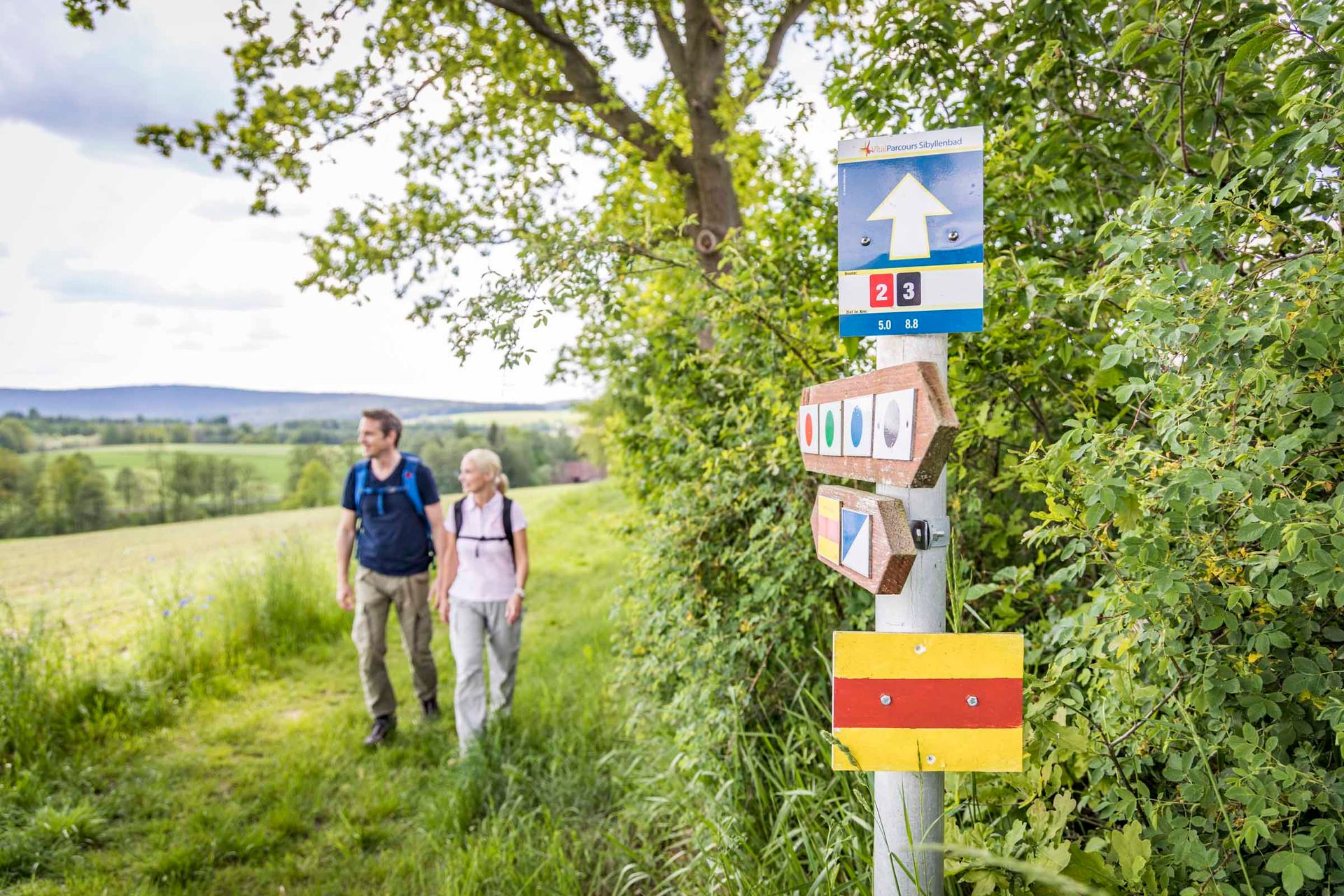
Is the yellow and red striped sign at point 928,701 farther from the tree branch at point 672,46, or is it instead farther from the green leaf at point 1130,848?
the tree branch at point 672,46

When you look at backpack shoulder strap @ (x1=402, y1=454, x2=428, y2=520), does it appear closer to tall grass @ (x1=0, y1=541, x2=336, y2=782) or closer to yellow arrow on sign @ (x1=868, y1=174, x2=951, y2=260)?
tall grass @ (x1=0, y1=541, x2=336, y2=782)

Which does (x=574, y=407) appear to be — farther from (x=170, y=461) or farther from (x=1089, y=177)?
(x=170, y=461)

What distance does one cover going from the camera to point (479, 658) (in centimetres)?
455

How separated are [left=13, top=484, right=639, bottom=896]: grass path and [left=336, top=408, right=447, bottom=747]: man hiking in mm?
540

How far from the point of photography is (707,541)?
3.17 meters

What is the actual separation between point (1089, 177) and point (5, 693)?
6.28m

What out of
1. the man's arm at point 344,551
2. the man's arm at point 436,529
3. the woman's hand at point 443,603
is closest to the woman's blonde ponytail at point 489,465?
the man's arm at point 436,529

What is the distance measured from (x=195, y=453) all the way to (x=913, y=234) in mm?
24236

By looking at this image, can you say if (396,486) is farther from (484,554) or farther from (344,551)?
(484,554)

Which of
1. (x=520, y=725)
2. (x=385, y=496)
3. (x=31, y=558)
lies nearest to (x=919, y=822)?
(x=520, y=725)

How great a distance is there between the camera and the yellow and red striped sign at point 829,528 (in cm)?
164

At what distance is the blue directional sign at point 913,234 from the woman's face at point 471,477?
3558mm

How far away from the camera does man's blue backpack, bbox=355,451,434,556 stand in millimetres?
5121

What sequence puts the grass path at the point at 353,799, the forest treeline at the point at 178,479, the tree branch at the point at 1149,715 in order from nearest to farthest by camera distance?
the tree branch at the point at 1149,715 < the grass path at the point at 353,799 < the forest treeline at the point at 178,479
